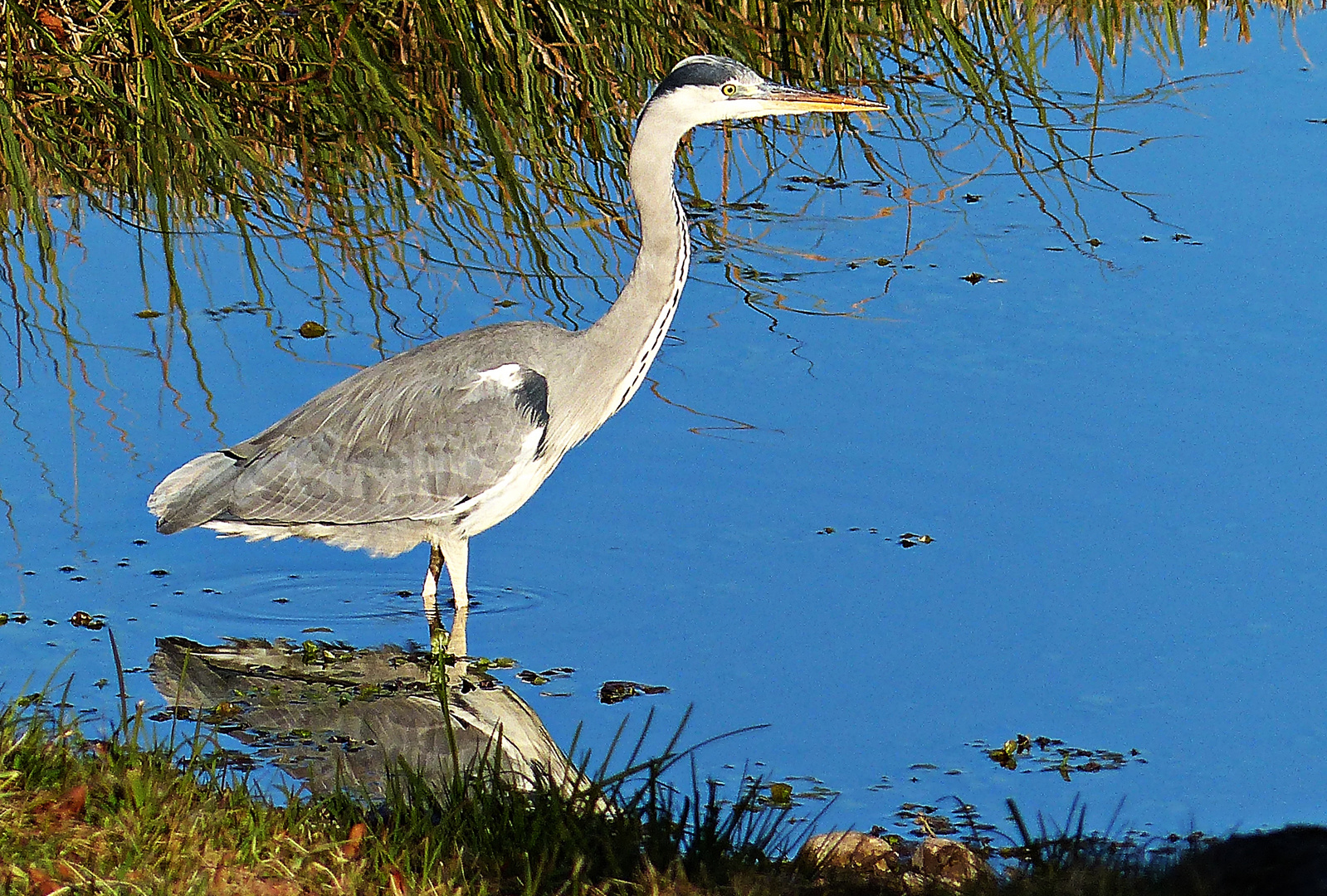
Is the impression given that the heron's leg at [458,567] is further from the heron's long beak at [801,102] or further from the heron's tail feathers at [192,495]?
the heron's long beak at [801,102]

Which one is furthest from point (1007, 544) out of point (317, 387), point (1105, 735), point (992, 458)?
point (317, 387)

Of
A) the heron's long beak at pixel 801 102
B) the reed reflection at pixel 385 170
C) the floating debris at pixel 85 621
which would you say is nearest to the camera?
the floating debris at pixel 85 621

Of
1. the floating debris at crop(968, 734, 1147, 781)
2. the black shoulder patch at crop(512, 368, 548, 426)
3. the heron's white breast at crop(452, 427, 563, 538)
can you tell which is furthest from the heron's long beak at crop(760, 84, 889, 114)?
the floating debris at crop(968, 734, 1147, 781)

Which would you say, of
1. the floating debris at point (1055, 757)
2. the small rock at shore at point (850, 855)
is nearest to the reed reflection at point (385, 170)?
the floating debris at point (1055, 757)

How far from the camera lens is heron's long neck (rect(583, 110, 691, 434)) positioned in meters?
5.33

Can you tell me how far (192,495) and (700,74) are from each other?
78.7 inches

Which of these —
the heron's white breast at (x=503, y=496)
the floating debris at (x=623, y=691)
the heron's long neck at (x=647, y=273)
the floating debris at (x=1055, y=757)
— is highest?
the heron's long neck at (x=647, y=273)

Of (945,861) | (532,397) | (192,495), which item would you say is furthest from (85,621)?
(945,861)

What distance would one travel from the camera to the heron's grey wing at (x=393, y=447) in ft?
17.1

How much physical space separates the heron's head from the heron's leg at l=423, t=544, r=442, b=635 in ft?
4.99

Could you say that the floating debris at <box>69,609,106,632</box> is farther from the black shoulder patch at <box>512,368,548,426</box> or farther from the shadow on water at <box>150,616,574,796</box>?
the black shoulder patch at <box>512,368,548,426</box>

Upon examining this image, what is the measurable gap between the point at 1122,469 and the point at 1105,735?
4.99ft

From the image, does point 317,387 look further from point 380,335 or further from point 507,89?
point 507,89

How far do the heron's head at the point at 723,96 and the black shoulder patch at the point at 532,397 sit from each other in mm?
907
